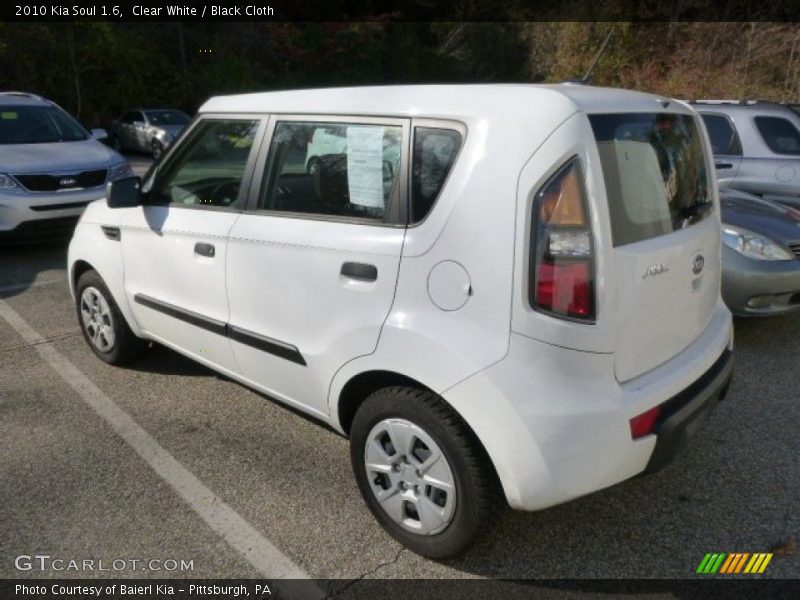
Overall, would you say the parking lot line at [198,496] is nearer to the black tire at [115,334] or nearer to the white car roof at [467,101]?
the black tire at [115,334]

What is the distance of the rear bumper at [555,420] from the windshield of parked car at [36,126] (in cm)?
732

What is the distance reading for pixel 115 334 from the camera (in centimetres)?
411

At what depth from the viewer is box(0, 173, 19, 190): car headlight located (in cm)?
670

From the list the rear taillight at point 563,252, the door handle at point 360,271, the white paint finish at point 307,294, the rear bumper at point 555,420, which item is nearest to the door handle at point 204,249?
the white paint finish at point 307,294

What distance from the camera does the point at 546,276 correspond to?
2.09 meters

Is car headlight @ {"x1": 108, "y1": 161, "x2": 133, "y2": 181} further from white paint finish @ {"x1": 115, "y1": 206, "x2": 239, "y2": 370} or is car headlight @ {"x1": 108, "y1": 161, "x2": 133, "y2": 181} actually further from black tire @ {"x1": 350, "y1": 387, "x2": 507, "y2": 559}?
black tire @ {"x1": 350, "y1": 387, "x2": 507, "y2": 559}

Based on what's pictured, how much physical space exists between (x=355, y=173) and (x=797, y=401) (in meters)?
2.86

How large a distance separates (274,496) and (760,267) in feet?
11.2

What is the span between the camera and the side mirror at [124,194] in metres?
3.53

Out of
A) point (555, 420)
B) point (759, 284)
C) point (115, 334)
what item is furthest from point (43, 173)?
point (759, 284)

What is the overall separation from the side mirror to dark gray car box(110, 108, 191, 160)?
14084 millimetres

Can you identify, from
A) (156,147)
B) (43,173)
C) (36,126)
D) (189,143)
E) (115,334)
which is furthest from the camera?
(156,147)

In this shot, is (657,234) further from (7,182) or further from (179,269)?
(7,182)

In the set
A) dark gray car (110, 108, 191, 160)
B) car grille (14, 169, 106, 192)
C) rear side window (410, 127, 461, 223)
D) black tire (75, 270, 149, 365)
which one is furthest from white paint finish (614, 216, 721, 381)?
dark gray car (110, 108, 191, 160)
